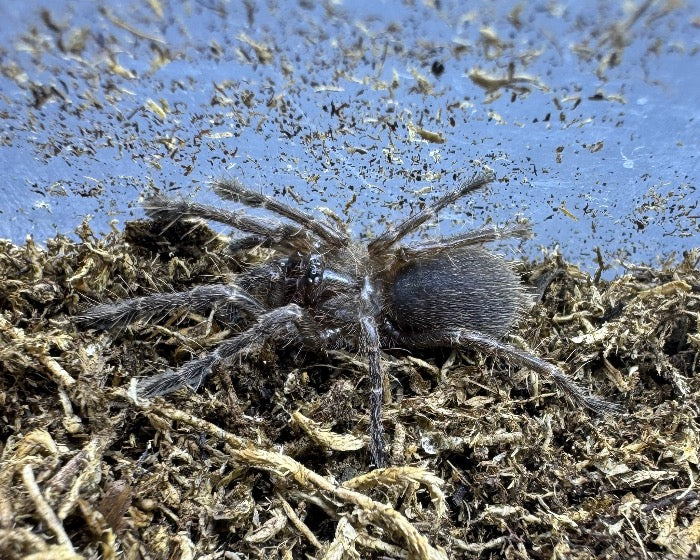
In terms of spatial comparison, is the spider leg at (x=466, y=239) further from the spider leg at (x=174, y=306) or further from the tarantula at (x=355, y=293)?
the spider leg at (x=174, y=306)

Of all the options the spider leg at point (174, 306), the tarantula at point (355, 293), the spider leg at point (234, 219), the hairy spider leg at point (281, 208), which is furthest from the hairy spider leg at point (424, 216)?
the spider leg at point (174, 306)

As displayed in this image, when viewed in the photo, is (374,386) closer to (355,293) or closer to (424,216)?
(355,293)

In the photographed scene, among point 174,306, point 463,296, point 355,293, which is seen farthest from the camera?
point 355,293

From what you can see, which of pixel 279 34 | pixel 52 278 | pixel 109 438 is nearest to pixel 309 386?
pixel 109 438

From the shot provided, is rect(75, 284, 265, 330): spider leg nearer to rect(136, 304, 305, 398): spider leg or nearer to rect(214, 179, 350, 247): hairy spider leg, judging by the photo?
rect(136, 304, 305, 398): spider leg

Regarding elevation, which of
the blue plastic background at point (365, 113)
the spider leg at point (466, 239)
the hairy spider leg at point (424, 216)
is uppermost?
the blue plastic background at point (365, 113)

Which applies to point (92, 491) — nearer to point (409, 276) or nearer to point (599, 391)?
point (409, 276)

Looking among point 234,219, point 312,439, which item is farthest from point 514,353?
point 234,219
